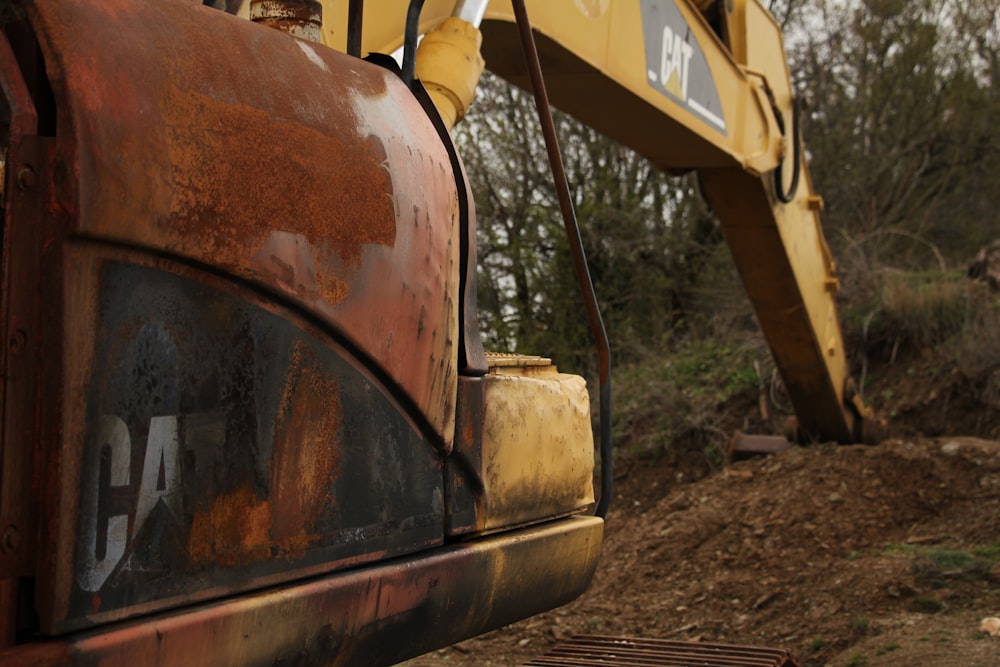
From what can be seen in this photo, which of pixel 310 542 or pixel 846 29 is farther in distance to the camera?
pixel 846 29

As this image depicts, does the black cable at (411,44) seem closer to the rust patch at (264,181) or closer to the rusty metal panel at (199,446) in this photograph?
the rust patch at (264,181)

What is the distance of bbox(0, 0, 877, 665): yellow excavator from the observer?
1421 mm

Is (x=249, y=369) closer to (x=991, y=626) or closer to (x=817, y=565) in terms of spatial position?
(x=991, y=626)

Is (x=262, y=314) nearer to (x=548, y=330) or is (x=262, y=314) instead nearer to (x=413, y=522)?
(x=413, y=522)

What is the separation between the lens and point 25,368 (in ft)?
4.60

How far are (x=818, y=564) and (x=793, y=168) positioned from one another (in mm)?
2164

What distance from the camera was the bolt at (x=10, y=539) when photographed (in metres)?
1.39

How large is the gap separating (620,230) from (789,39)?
2.97 meters

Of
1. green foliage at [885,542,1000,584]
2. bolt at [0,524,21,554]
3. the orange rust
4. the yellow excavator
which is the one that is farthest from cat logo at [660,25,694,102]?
bolt at [0,524,21,554]

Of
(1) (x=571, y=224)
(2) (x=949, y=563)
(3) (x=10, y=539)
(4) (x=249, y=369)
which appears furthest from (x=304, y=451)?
(2) (x=949, y=563)

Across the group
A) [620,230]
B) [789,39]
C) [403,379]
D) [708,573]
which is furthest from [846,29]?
[403,379]

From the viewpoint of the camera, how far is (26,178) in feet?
4.66

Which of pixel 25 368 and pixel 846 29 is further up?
pixel 846 29

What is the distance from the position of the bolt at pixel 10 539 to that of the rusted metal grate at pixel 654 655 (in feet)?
9.40
